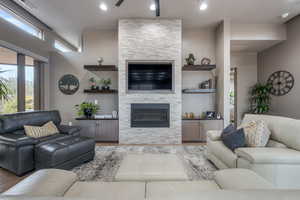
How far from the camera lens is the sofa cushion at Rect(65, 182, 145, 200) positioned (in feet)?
4.34

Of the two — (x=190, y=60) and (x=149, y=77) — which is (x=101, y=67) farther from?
(x=190, y=60)

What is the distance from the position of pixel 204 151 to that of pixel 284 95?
3.29 meters

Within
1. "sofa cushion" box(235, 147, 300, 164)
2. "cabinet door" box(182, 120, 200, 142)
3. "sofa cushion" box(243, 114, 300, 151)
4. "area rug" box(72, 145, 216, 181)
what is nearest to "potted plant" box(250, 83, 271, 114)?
"cabinet door" box(182, 120, 200, 142)

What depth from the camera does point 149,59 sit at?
4730mm

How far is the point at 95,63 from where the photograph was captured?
542 centimetres

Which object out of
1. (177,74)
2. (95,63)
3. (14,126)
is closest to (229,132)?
(177,74)

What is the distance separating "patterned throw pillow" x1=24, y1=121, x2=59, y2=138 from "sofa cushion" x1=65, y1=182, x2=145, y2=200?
2.23 meters

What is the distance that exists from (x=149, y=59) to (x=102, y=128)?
2333mm

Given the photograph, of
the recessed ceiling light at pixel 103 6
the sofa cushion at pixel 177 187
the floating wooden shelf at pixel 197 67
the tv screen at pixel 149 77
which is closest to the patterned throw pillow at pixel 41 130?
the tv screen at pixel 149 77

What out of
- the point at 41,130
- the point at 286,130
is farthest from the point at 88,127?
the point at 286,130

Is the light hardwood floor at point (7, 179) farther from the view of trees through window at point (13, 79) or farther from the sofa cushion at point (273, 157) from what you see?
the sofa cushion at point (273, 157)

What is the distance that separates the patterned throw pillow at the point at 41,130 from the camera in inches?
124

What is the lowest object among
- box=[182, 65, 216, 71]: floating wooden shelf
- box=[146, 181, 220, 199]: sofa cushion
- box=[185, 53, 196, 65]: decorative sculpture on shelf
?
box=[146, 181, 220, 199]: sofa cushion

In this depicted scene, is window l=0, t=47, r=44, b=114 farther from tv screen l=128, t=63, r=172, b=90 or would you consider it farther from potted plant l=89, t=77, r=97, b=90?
tv screen l=128, t=63, r=172, b=90
